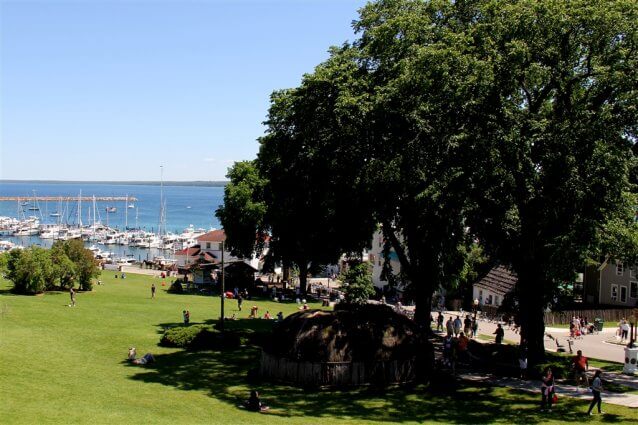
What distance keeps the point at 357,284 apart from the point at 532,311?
3247 cm

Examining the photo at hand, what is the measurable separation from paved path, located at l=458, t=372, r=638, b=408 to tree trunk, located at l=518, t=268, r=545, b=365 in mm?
1717

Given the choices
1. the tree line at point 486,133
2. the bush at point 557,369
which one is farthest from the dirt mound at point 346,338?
the tree line at point 486,133

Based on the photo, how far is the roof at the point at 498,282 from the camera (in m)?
59.0

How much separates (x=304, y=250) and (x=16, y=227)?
16942 centimetres

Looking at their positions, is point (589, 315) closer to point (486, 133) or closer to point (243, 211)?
point (486, 133)

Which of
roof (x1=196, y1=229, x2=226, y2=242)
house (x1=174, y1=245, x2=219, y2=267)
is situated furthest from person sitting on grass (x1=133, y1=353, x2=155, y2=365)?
roof (x1=196, y1=229, x2=226, y2=242)

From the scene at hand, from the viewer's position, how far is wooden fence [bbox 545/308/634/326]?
52062mm

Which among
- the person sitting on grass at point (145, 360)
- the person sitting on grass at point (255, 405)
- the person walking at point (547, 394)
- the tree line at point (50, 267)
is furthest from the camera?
the tree line at point (50, 267)

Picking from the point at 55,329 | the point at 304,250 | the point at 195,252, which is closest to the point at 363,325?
the point at 55,329

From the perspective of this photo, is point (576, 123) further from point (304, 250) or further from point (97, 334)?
point (304, 250)

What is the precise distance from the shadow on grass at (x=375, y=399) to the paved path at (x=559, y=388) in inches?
42.8

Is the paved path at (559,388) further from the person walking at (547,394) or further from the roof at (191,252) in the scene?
the roof at (191,252)

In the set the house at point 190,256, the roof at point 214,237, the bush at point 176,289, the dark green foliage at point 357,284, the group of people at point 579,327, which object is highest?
the roof at point 214,237

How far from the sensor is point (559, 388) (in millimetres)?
28188
